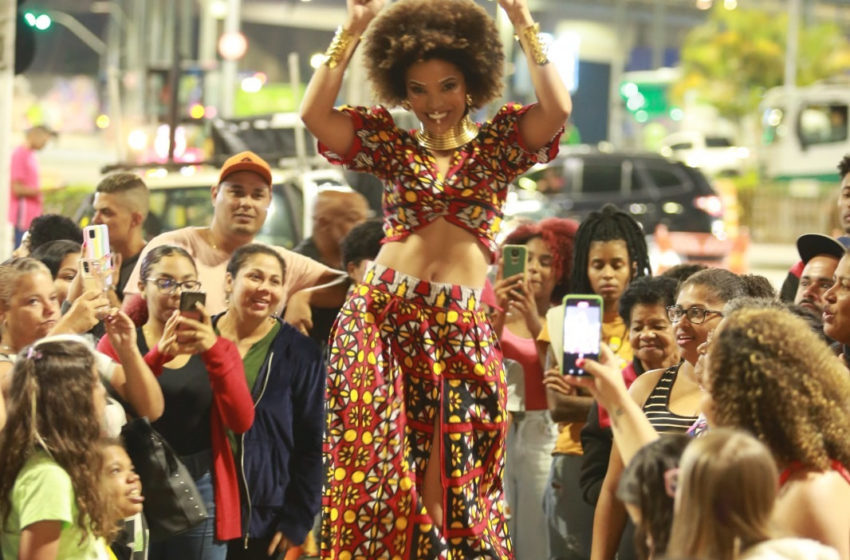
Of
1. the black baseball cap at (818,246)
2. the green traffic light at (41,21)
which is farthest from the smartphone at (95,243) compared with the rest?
the green traffic light at (41,21)

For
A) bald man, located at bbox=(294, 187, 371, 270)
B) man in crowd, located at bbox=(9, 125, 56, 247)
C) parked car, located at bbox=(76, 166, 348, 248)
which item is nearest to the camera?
bald man, located at bbox=(294, 187, 371, 270)

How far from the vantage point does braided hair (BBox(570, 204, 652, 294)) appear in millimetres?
7391

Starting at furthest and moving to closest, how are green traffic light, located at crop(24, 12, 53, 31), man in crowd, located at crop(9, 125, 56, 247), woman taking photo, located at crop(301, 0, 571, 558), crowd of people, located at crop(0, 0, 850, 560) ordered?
1. man in crowd, located at crop(9, 125, 56, 247)
2. green traffic light, located at crop(24, 12, 53, 31)
3. woman taking photo, located at crop(301, 0, 571, 558)
4. crowd of people, located at crop(0, 0, 850, 560)

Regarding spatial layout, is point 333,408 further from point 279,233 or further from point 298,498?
point 279,233

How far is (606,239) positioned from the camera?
7.38m

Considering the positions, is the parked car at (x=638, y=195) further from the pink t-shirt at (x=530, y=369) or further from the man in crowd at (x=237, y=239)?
the man in crowd at (x=237, y=239)

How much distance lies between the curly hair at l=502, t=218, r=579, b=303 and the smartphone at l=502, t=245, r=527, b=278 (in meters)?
0.76

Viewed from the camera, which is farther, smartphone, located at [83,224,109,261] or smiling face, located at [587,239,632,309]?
smiling face, located at [587,239,632,309]

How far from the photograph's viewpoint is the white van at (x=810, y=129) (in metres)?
36.8

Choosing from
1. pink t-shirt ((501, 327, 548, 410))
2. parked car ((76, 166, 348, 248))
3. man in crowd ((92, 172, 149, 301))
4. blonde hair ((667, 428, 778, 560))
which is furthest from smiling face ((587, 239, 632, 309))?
parked car ((76, 166, 348, 248))

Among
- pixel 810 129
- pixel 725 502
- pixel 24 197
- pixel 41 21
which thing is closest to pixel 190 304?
pixel 725 502

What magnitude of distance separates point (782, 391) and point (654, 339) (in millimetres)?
2249

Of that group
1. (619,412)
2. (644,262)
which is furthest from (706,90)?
(619,412)

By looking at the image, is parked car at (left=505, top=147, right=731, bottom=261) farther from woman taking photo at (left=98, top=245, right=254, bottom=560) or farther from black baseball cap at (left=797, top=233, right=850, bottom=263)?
woman taking photo at (left=98, top=245, right=254, bottom=560)
